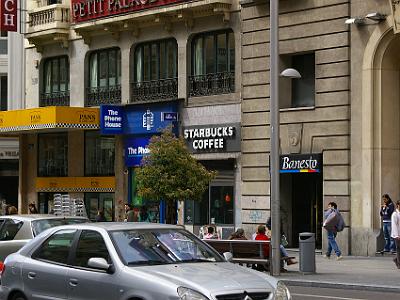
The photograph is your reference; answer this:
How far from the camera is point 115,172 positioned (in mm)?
36844

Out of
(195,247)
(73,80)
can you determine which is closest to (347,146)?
(73,80)

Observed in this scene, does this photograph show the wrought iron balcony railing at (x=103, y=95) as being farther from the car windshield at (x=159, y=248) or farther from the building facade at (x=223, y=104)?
the car windshield at (x=159, y=248)

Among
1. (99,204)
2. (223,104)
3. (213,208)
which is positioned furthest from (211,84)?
(99,204)

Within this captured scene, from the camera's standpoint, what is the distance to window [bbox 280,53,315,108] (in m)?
29.7

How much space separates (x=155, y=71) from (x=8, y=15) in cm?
840

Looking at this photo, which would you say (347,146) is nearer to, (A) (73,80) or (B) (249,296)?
(A) (73,80)

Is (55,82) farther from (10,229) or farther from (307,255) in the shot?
(10,229)

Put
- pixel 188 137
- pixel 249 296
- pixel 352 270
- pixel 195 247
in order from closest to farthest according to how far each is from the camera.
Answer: pixel 249 296 < pixel 195 247 < pixel 352 270 < pixel 188 137

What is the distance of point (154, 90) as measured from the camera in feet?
116

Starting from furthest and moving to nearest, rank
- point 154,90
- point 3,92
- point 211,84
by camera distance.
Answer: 1. point 3,92
2. point 154,90
3. point 211,84

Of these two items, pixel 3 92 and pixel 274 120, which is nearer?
pixel 274 120

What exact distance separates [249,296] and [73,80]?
1190 inches

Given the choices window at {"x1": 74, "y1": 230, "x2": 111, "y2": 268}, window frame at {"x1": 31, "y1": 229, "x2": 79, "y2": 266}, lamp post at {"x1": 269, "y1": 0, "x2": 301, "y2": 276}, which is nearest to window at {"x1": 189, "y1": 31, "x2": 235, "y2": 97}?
lamp post at {"x1": 269, "y1": 0, "x2": 301, "y2": 276}

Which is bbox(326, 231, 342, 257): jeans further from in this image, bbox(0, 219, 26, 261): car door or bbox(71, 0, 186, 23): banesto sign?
bbox(0, 219, 26, 261): car door
